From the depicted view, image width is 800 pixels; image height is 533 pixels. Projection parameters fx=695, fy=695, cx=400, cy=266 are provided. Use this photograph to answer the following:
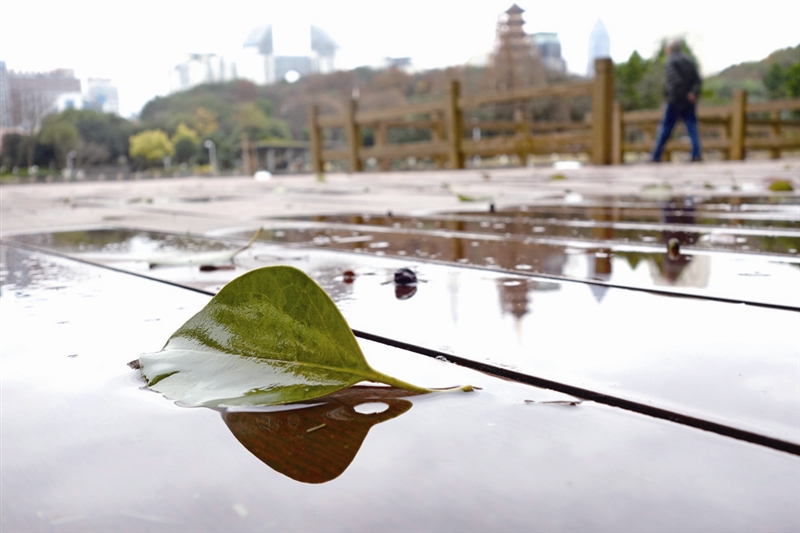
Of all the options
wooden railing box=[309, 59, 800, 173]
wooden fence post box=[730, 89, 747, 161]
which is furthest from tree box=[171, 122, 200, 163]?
wooden fence post box=[730, 89, 747, 161]

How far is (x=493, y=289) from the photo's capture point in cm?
72

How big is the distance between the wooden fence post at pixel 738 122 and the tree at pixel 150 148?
118ft

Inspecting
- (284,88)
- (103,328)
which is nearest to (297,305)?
(103,328)

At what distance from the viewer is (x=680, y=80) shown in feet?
18.7

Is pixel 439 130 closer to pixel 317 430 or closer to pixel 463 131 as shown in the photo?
pixel 463 131

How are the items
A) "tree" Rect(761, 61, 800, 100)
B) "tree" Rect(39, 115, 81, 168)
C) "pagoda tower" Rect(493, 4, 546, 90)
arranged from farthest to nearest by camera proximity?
"tree" Rect(39, 115, 81, 168) < "pagoda tower" Rect(493, 4, 546, 90) < "tree" Rect(761, 61, 800, 100)

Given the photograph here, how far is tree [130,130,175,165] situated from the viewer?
128 ft

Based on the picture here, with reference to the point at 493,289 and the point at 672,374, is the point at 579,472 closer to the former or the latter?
the point at 672,374

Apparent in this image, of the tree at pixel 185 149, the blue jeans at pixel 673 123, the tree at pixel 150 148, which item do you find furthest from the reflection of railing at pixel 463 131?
the tree at pixel 150 148

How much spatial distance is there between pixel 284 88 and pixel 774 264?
54.2 metres

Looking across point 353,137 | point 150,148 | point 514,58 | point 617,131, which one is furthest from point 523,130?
point 150,148

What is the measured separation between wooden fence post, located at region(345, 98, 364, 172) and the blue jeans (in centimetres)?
318

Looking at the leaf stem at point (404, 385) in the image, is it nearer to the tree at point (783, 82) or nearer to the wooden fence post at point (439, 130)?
the wooden fence post at point (439, 130)

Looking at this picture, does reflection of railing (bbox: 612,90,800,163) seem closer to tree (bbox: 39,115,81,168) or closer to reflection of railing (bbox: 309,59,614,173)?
reflection of railing (bbox: 309,59,614,173)
